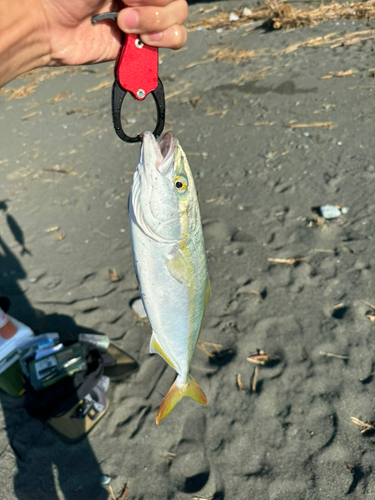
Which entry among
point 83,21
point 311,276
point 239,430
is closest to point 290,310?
point 311,276

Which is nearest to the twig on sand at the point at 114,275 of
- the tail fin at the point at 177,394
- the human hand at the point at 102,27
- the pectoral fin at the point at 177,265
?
the tail fin at the point at 177,394

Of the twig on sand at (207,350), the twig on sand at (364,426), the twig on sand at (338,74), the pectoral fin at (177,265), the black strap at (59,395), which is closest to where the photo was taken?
the pectoral fin at (177,265)

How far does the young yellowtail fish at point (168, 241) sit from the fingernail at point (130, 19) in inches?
20.0

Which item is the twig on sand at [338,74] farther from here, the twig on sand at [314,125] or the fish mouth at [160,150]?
the fish mouth at [160,150]

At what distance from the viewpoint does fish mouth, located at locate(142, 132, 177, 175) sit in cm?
168

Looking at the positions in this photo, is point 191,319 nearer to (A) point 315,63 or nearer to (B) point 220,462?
(B) point 220,462

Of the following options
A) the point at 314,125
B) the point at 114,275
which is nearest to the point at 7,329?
the point at 114,275

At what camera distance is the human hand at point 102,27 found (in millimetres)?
1679

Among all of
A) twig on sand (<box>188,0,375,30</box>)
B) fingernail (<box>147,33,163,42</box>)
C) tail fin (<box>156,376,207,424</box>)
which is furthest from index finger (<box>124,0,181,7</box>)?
twig on sand (<box>188,0,375,30</box>)

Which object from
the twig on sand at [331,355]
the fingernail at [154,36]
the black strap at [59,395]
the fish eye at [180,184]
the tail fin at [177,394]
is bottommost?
the twig on sand at [331,355]

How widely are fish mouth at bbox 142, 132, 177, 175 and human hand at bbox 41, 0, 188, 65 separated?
0.47 metres

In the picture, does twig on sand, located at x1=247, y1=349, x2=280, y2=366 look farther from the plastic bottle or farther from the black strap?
the plastic bottle

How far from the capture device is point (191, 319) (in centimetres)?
210

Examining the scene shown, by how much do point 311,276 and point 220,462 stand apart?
211 centimetres
